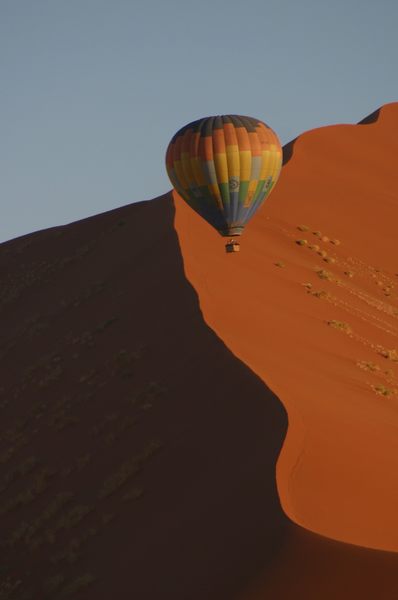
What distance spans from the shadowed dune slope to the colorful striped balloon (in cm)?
169

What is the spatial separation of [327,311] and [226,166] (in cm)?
481

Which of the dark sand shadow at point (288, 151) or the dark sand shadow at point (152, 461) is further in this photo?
the dark sand shadow at point (288, 151)

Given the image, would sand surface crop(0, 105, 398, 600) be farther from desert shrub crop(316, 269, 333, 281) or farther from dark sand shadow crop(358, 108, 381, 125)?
dark sand shadow crop(358, 108, 381, 125)

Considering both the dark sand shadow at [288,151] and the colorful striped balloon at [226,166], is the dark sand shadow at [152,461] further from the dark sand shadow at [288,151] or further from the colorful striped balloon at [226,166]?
the dark sand shadow at [288,151]

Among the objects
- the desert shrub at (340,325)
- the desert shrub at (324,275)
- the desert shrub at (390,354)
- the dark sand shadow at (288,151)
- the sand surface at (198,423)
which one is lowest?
the dark sand shadow at (288,151)

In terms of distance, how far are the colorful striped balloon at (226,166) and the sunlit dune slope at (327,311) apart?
1.30 meters

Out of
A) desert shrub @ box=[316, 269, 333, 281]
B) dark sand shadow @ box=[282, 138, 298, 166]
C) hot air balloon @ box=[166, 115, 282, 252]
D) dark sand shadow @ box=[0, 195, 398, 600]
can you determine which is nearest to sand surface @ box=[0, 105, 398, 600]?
dark sand shadow @ box=[0, 195, 398, 600]

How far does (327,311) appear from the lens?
120ft

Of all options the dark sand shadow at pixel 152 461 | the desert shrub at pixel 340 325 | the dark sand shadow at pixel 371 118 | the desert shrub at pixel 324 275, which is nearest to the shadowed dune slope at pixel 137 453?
the dark sand shadow at pixel 152 461

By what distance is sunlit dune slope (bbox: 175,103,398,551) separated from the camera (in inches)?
776

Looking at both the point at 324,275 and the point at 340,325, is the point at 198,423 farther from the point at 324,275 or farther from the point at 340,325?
the point at 324,275

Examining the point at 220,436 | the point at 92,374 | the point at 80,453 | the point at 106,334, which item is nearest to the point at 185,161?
the point at 106,334

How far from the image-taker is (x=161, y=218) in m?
43.2

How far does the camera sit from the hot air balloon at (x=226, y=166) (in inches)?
1366
